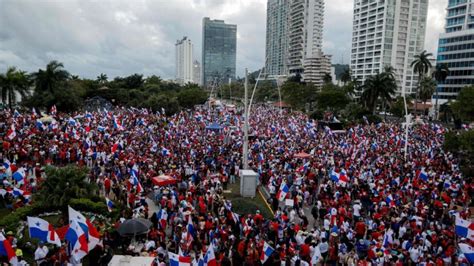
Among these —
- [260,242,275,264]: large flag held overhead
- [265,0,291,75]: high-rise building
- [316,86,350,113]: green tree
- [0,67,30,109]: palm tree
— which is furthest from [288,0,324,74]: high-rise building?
[260,242,275,264]: large flag held overhead

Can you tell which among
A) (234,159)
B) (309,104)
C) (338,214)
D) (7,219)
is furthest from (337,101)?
(7,219)

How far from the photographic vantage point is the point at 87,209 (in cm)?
1513

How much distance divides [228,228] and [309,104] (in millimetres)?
77232

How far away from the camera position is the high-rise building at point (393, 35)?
120m

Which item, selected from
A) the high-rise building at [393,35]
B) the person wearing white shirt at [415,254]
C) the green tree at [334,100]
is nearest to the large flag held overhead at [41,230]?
the person wearing white shirt at [415,254]

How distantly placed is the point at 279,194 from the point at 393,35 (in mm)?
120211

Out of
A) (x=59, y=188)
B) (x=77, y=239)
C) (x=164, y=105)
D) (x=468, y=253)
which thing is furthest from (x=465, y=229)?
(x=164, y=105)

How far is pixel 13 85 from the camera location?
53.2 metres

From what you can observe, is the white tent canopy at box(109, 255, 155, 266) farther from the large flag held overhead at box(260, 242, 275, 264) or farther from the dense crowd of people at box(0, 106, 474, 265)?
the large flag held overhead at box(260, 242, 275, 264)

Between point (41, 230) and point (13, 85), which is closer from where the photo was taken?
point (41, 230)

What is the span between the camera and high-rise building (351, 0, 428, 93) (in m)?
120

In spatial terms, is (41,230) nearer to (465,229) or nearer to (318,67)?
(465,229)

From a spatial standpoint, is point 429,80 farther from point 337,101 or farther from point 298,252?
point 298,252

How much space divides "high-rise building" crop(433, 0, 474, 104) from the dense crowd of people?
58.1 m
